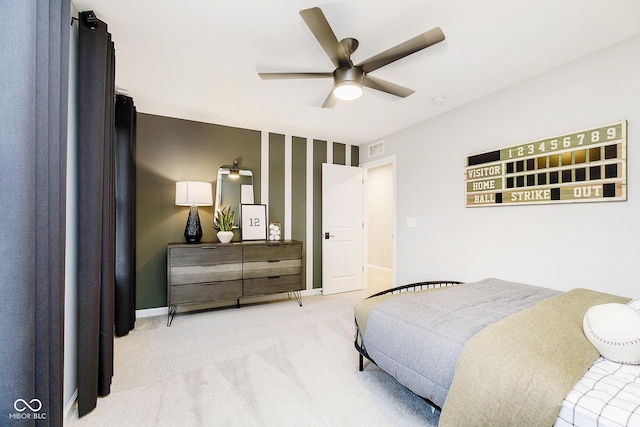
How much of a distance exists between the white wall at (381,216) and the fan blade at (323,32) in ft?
15.2

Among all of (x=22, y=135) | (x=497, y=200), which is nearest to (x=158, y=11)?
(x=22, y=135)

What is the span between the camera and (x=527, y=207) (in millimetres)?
2672

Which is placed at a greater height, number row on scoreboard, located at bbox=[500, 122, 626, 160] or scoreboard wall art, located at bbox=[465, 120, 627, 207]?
number row on scoreboard, located at bbox=[500, 122, 626, 160]

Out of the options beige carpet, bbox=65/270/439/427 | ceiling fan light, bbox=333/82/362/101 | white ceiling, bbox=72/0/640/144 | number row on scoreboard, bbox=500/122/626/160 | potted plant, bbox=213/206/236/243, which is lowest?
beige carpet, bbox=65/270/439/427

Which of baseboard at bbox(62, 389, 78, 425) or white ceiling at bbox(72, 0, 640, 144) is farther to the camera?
white ceiling at bbox(72, 0, 640, 144)

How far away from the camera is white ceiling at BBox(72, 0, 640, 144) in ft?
5.81

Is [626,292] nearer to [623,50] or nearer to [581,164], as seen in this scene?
[581,164]

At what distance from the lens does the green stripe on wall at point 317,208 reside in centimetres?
454

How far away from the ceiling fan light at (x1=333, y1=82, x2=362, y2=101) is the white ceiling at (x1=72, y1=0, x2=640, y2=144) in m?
0.37

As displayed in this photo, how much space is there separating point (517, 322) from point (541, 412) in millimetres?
513

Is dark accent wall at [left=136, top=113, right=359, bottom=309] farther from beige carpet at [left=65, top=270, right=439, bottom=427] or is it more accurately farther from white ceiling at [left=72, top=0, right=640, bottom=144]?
beige carpet at [left=65, top=270, right=439, bottom=427]

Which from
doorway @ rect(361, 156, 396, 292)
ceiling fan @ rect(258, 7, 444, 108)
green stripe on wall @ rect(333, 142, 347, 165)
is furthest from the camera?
doorway @ rect(361, 156, 396, 292)

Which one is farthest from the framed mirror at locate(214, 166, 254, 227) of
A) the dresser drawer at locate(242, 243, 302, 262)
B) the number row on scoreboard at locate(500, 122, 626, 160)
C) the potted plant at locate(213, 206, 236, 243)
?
the number row on scoreboard at locate(500, 122, 626, 160)

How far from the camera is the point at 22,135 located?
2.81 ft
